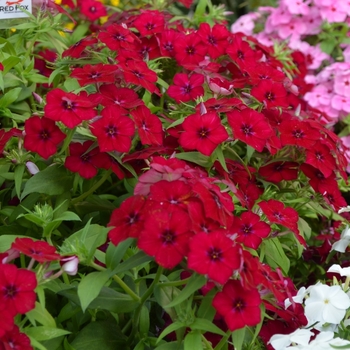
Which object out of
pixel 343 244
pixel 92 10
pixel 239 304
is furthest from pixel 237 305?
pixel 92 10

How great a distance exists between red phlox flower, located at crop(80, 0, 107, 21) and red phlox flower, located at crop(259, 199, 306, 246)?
4.07ft

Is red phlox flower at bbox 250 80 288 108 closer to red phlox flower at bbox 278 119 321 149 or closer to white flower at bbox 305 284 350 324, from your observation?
red phlox flower at bbox 278 119 321 149

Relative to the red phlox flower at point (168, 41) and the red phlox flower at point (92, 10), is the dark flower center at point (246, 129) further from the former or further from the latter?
the red phlox flower at point (92, 10)

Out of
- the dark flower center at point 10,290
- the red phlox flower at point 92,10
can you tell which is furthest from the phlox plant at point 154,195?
the red phlox flower at point 92,10

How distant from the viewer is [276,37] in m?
3.15

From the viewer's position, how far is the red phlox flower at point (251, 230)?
146 cm

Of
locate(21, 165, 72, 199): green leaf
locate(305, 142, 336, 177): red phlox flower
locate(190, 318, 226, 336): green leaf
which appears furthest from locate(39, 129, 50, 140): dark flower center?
locate(305, 142, 336, 177): red phlox flower

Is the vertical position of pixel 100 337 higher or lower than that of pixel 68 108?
lower

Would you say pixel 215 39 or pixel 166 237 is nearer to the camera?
pixel 166 237

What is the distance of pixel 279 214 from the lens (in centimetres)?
158

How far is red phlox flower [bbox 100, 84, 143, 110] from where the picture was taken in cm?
162

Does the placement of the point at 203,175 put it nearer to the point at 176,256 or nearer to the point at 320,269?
the point at 176,256

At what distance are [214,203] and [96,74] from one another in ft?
1.95

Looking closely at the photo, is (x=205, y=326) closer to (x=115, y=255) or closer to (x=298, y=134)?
(x=115, y=255)
